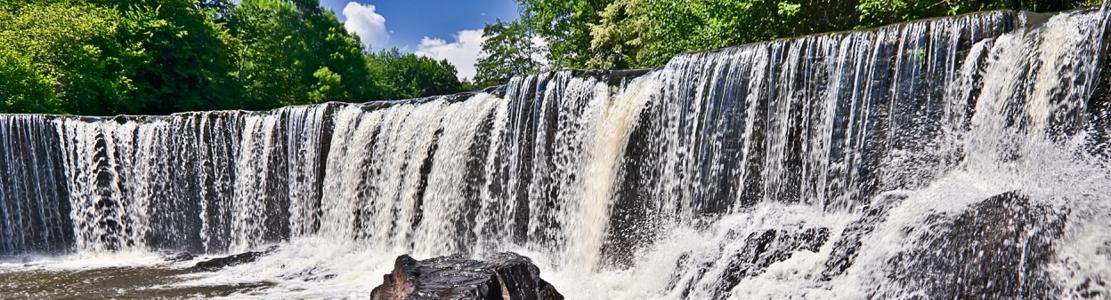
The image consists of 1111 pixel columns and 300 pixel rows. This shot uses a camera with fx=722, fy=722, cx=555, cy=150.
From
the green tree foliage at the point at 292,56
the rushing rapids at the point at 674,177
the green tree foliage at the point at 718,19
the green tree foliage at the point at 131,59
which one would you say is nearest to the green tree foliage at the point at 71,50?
the green tree foliage at the point at 131,59

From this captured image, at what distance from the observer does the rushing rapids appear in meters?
4.89

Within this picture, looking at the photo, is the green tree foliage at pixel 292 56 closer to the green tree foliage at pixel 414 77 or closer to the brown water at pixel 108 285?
the green tree foliage at pixel 414 77

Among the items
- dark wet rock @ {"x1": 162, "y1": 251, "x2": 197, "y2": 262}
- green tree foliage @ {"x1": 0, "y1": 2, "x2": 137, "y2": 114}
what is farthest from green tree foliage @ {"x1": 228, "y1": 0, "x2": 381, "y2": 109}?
dark wet rock @ {"x1": 162, "y1": 251, "x2": 197, "y2": 262}

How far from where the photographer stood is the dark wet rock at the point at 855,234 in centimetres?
539

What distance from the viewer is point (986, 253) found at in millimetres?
4539

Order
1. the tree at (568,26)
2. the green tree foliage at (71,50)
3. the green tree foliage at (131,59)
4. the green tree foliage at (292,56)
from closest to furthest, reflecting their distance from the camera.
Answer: the green tree foliage at (131,59), the green tree foliage at (71,50), the tree at (568,26), the green tree foliage at (292,56)

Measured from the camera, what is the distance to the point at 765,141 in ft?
22.6

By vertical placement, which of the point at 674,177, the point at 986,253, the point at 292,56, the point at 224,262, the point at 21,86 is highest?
the point at 292,56

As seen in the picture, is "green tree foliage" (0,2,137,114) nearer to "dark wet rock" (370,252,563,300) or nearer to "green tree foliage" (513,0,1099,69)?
"green tree foliage" (513,0,1099,69)

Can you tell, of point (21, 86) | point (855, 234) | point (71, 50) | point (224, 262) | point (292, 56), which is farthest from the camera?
point (292, 56)

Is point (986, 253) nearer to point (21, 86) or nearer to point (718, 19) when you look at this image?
point (718, 19)

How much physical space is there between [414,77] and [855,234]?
55411 mm

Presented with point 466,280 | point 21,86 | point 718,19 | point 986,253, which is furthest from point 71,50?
point 986,253

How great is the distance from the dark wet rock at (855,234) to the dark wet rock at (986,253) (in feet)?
1.56
